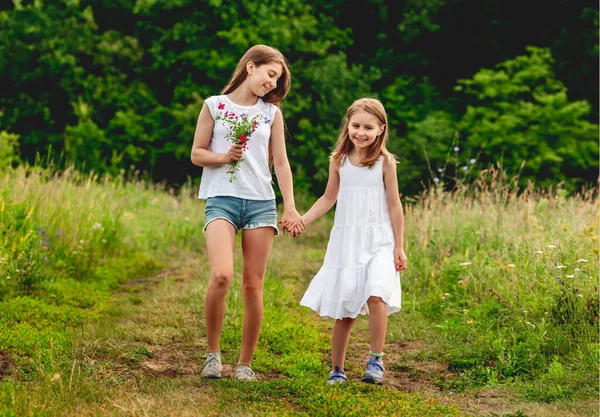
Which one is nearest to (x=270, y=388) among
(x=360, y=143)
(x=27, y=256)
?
(x=360, y=143)

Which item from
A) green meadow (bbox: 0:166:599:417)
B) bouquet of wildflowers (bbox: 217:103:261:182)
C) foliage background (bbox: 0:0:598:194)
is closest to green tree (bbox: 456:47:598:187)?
foliage background (bbox: 0:0:598:194)

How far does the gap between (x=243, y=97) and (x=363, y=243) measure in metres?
1.19

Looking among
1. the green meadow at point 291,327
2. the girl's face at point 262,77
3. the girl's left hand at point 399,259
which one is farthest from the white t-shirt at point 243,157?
the green meadow at point 291,327

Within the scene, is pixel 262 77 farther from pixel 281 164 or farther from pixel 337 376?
pixel 337 376

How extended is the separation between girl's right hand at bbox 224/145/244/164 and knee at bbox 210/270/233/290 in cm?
68

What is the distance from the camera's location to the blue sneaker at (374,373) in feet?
15.4

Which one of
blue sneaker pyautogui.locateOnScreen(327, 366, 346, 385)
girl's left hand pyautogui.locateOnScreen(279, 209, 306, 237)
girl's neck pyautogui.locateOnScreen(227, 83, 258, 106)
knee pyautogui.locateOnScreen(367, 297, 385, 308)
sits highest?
girl's neck pyautogui.locateOnScreen(227, 83, 258, 106)

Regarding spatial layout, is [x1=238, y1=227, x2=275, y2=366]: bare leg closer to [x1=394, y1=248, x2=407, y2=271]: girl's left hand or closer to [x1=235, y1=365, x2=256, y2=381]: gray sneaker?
[x1=235, y1=365, x2=256, y2=381]: gray sneaker

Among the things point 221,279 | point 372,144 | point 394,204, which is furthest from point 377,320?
point 372,144

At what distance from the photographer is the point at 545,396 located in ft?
15.1

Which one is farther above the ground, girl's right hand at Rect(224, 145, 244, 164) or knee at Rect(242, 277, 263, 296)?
girl's right hand at Rect(224, 145, 244, 164)

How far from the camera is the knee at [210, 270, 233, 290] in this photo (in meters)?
4.53

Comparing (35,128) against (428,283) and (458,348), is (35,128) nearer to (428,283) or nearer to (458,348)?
(428,283)

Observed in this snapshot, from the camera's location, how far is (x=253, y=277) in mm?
4688
